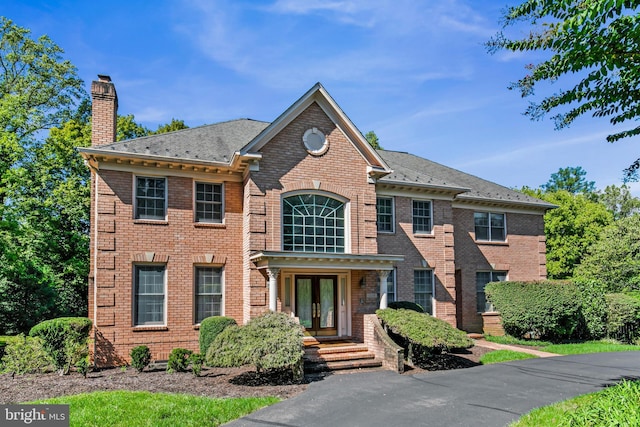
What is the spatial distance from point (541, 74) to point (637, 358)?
12846mm

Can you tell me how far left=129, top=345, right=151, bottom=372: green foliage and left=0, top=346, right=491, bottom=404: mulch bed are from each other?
202 mm

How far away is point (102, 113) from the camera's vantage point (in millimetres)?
17203

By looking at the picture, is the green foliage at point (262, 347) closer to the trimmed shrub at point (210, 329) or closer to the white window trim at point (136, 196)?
the trimmed shrub at point (210, 329)

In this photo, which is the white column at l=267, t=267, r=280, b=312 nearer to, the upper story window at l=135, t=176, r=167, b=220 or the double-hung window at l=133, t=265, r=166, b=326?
the double-hung window at l=133, t=265, r=166, b=326

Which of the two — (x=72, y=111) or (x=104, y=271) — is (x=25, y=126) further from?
(x=104, y=271)

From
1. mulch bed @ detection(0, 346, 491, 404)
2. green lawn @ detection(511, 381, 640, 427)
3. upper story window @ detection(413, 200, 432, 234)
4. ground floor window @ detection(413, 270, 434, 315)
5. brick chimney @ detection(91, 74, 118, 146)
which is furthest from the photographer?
upper story window @ detection(413, 200, 432, 234)

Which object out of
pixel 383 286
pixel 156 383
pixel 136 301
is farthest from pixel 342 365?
pixel 136 301

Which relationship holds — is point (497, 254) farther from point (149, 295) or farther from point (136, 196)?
point (136, 196)

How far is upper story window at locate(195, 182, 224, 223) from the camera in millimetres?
16577

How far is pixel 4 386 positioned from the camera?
38.2 feet

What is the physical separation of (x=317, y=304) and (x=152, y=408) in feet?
27.1

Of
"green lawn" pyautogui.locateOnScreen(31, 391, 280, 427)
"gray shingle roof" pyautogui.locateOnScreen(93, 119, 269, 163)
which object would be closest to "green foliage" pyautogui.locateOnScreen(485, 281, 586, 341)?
"gray shingle roof" pyautogui.locateOnScreen(93, 119, 269, 163)

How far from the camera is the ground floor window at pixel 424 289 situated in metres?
19.9

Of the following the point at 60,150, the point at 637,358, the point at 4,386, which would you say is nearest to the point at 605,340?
the point at 637,358
